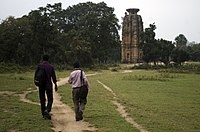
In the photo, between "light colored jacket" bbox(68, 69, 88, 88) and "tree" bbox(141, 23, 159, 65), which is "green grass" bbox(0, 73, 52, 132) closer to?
"light colored jacket" bbox(68, 69, 88, 88)

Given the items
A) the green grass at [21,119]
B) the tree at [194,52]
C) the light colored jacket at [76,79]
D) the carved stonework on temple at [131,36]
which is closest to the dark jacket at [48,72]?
the light colored jacket at [76,79]

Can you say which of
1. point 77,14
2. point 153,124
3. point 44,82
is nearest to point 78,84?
point 44,82

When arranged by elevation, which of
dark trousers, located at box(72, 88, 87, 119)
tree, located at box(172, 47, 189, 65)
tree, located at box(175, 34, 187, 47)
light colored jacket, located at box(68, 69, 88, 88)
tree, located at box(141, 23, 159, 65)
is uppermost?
tree, located at box(175, 34, 187, 47)

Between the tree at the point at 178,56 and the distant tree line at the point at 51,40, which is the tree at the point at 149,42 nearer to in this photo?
the tree at the point at 178,56

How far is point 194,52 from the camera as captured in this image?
10519 cm

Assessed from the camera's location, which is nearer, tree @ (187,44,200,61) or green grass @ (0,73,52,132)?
green grass @ (0,73,52,132)

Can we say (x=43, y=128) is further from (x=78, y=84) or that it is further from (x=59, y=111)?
(x=59, y=111)

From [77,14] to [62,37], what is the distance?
1130 inches

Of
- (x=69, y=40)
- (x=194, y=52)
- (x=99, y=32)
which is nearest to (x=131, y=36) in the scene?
(x=99, y=32)

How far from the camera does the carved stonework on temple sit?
7919 centimetres

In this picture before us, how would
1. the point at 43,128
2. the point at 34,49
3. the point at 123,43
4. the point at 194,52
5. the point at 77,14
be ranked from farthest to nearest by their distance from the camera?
the point at 194,52, the point at 77,14, the point at 123,43, the point at 34,49, the point at 43,128

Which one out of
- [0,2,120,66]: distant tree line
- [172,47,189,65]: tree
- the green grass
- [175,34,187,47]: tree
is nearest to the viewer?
the green grass

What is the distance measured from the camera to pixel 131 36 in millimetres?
80438

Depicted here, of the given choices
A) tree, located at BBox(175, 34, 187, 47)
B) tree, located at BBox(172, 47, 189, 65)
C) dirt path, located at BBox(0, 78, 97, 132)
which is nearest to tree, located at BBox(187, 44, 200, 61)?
tree, located at BBox(172, 47, 189, 65)
